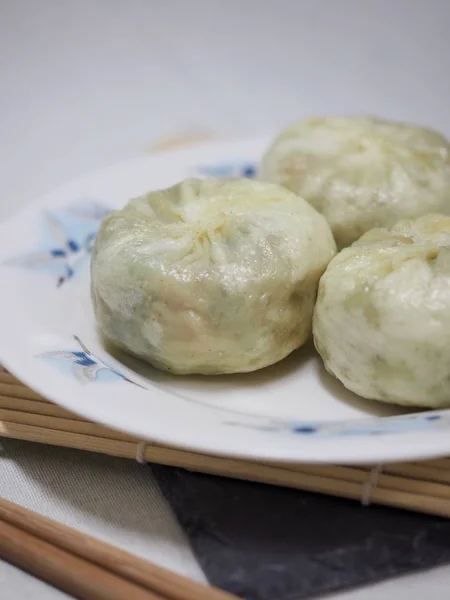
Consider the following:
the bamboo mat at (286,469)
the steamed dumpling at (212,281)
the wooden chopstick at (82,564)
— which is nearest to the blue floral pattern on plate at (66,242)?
the steamed dumpling at (212,281)

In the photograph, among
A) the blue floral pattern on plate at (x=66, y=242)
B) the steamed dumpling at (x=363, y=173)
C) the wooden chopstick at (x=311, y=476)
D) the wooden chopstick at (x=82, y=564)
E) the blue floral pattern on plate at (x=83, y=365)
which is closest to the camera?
the wooden chopstick at (x=82, y=564)

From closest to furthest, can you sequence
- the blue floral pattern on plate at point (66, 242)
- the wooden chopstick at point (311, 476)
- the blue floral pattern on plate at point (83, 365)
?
the wooden chopstick at point (311, 476) < the blue floral pattern on plate at point (83, 365) < the blue floral pattern on plate at point (66, 242)

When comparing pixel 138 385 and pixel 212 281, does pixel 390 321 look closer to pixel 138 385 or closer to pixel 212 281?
pixel 212 281

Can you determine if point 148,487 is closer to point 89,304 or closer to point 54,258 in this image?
point 89,304

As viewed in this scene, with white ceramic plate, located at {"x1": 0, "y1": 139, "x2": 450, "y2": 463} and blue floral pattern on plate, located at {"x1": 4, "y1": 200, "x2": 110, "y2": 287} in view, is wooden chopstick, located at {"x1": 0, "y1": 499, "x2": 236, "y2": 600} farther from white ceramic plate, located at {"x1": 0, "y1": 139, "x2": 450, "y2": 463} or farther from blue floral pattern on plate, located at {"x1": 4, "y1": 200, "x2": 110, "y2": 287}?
blue floral pattern on plate, located at {"x1": 4, "y1": 200, "x2": 110, "y2": 287}

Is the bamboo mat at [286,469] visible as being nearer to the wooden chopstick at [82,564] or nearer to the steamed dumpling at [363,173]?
the wooden chopstick at [82,564]

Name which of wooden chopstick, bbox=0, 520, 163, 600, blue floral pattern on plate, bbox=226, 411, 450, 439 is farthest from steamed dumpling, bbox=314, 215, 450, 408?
wooden chopstick, bbox=0, 520, 163, 600

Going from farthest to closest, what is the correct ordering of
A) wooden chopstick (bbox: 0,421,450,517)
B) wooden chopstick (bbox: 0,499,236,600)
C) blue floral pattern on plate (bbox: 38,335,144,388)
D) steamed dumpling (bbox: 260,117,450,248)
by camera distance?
1. steamed dumpling (bbox: 260,117,450,248)
2. blue floral pattern on plate (bbox: 38,335,144,388)
3. wooden chopstick (bbox: 0,421,450,517)
4. wooden chopstick (bbox: 0,499,236,600)
